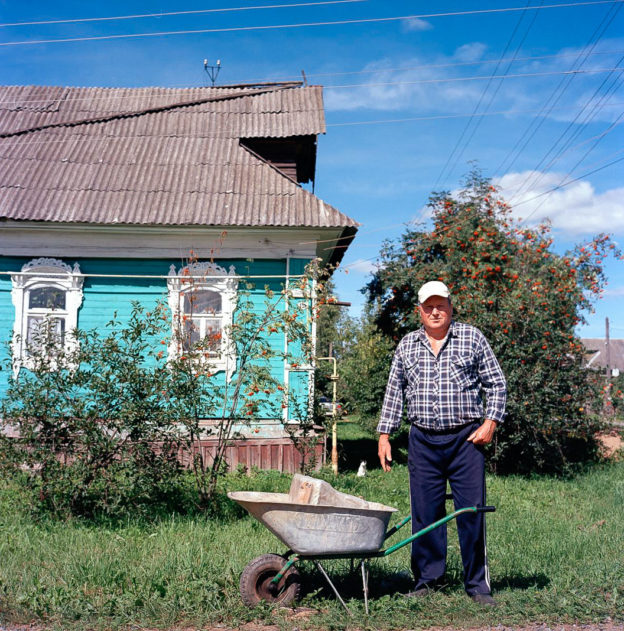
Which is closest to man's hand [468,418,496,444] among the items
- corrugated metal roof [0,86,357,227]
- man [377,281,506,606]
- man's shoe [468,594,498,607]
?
man [377,281,506,606]

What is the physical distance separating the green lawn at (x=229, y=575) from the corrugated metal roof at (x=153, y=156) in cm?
481

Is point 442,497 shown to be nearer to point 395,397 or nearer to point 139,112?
point 395,397

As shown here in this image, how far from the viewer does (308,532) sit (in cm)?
376

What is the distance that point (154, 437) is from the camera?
609 cm

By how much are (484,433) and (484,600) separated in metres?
1.03

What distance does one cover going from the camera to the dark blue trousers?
4141 millimetres

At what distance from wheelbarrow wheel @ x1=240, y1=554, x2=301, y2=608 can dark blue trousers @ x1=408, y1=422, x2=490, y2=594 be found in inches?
32.5

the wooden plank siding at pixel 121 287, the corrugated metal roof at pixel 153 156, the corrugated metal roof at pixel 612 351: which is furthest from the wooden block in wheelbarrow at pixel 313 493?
the corrugated metal roof at pixel 612 351

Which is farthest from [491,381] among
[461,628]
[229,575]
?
[229,575]

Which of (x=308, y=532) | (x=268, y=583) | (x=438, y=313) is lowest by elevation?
(x=268, y=583)

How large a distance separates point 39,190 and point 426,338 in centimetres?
803

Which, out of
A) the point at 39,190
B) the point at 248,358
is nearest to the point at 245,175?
the point at 39,190

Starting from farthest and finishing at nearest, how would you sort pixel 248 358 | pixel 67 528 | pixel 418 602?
pixel 248 358 < pixel 67 528 < pixel 418 602

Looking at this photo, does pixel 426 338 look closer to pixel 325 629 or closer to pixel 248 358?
pixel 325 629
